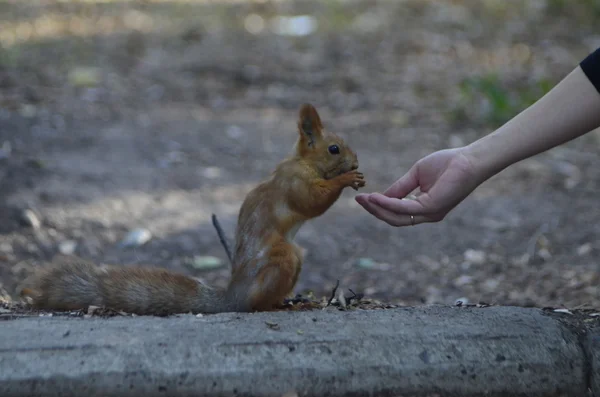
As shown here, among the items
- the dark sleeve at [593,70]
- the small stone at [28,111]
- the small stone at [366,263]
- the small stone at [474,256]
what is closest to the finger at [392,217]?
the dark sleeve at [593,70]

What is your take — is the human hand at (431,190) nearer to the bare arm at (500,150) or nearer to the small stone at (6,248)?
the bare arm at (500,150)

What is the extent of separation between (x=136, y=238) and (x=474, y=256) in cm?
162

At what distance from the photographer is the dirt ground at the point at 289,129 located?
385cm

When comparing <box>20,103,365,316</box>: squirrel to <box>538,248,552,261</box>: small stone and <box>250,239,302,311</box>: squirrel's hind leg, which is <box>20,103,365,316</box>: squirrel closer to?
<box>250,239,302,311</box>: squirrel's hind leg

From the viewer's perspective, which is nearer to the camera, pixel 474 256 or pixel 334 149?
pixel 334 149

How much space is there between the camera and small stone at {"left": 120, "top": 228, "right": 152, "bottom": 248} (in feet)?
12.8

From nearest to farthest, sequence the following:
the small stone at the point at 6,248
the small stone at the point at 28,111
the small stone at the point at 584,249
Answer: the small stone at the point at 6,248 < the small stone at the point at 584,249 < the small stone at the point at 28,111

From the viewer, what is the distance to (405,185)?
2.42 m

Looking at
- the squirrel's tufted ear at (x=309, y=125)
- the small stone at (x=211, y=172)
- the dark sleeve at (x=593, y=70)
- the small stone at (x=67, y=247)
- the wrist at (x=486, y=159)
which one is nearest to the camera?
the dark sleeve at (x=593, y=70)

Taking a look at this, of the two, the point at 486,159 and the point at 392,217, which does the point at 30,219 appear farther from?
the point at 486,159

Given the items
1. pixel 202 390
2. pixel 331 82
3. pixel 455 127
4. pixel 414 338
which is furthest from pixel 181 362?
pixel 331 82

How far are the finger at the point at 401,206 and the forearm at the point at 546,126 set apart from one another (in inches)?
7.3

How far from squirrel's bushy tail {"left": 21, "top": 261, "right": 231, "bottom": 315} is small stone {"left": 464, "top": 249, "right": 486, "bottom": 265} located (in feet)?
6.04

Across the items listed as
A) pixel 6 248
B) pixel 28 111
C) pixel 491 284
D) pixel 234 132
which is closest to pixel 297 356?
pixel 491 284
